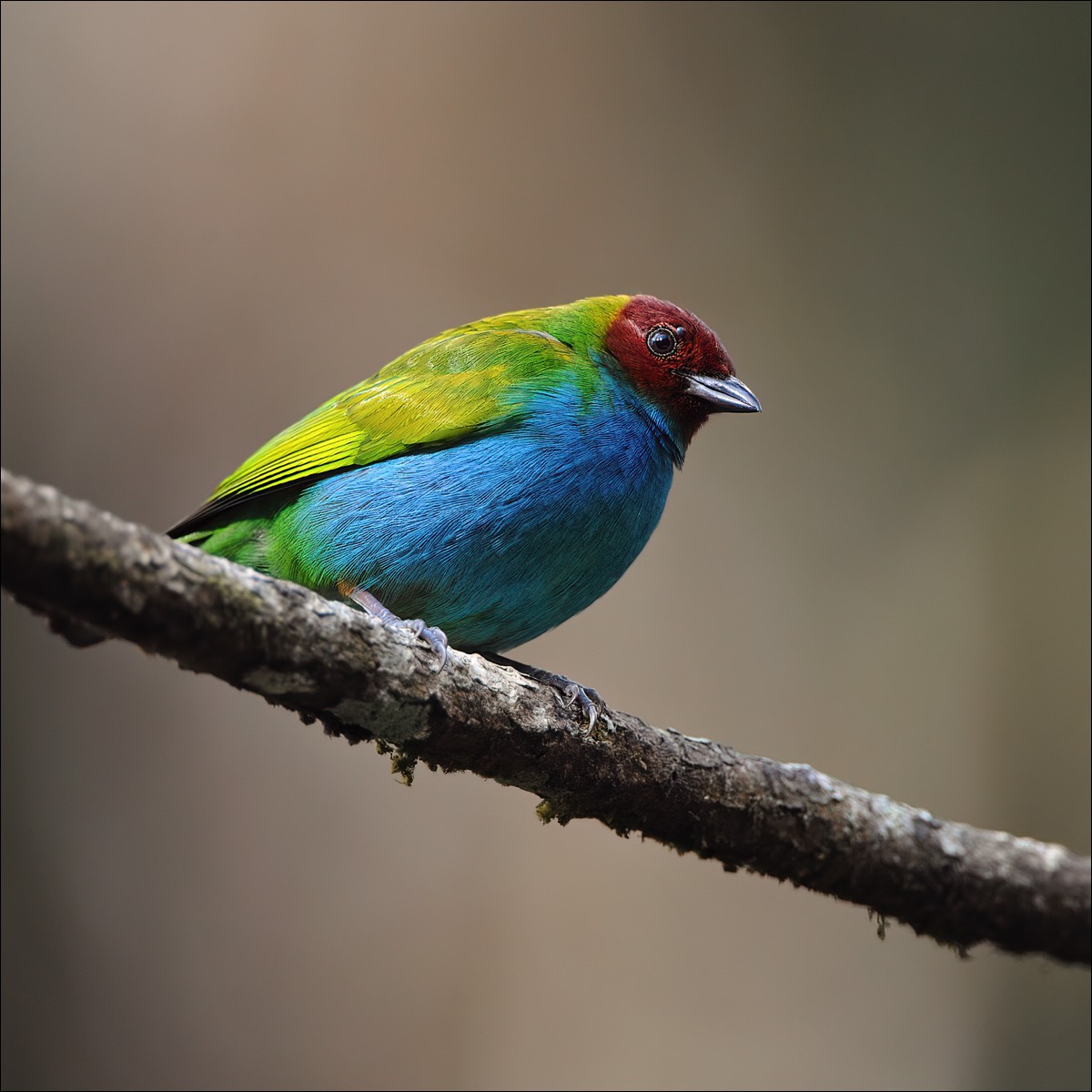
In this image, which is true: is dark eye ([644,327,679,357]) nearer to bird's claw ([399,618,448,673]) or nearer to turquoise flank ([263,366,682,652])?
turquoise flank ([263,366,682,652])

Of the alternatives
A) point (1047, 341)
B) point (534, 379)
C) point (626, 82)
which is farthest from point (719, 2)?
point (534, 379)

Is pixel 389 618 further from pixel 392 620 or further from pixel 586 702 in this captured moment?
pixel 586 702

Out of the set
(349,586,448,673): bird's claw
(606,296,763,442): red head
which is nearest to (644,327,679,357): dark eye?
(606,296,763,442): red head

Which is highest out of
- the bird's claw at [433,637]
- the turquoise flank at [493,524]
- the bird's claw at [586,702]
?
the turquoise flank at [493,524]

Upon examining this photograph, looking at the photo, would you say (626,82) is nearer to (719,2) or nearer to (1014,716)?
(719,2)

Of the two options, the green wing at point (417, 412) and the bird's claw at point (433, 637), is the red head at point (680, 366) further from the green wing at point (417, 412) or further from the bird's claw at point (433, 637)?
the bird's claw at point (433, 637)

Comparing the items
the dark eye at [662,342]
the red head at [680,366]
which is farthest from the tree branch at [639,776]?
the dark eye at [662,342]
